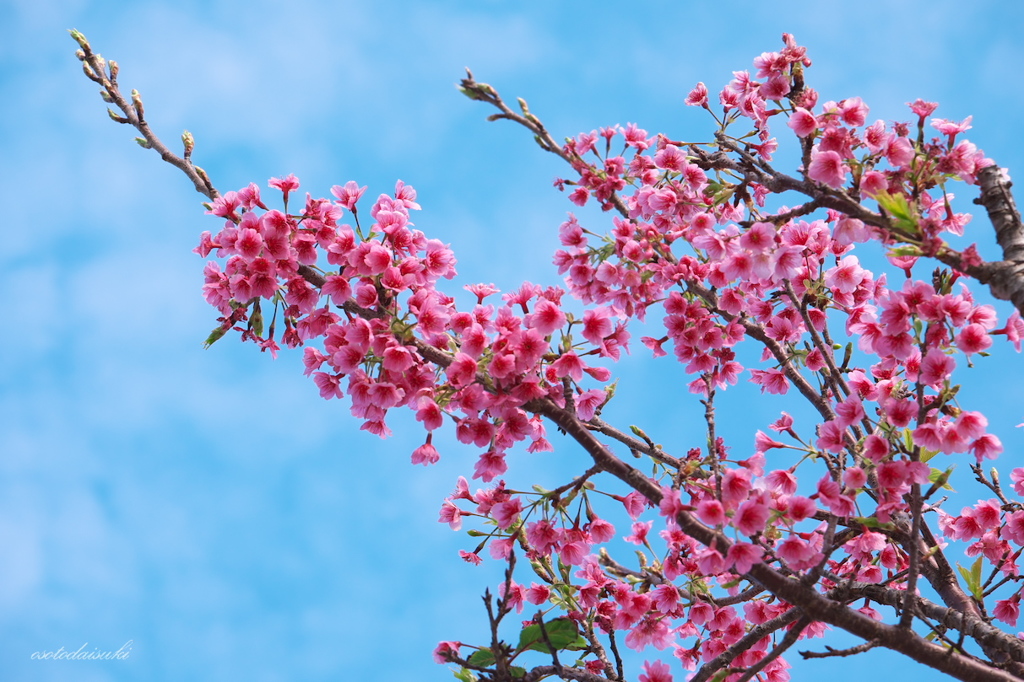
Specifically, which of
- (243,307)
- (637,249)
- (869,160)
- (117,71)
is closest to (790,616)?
(637,249)

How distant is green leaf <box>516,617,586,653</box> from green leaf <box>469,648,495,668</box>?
0.55 ft

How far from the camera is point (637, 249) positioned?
3.83 m

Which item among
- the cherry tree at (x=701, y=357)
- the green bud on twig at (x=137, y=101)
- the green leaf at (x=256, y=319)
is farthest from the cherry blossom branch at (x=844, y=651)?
the green bud on twig at (x=137, y=101)

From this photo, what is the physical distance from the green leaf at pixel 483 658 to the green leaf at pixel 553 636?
17cm

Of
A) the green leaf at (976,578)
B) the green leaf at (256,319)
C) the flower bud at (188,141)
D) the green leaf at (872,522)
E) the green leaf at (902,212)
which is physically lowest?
the green leaf at (976,578)

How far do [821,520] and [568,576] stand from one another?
137 cm

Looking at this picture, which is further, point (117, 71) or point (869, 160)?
point (117, 71)

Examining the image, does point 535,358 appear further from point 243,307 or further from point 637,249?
point 243,307

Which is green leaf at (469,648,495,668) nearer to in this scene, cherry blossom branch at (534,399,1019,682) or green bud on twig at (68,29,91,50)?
cherry blossom branch at (534,399,1019,682)

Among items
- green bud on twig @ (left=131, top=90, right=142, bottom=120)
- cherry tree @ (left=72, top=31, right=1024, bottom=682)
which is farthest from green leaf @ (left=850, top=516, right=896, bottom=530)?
green bud on twig @ (left=131, top=90, right=142, bottom=120)

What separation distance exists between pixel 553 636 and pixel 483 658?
1.22 ft

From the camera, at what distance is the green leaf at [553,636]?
3.96m

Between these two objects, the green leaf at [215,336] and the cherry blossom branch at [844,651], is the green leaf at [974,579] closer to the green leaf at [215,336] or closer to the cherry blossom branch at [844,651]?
the cherry blossom branch at [844,651]

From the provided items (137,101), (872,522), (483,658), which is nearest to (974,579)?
(872,522)
